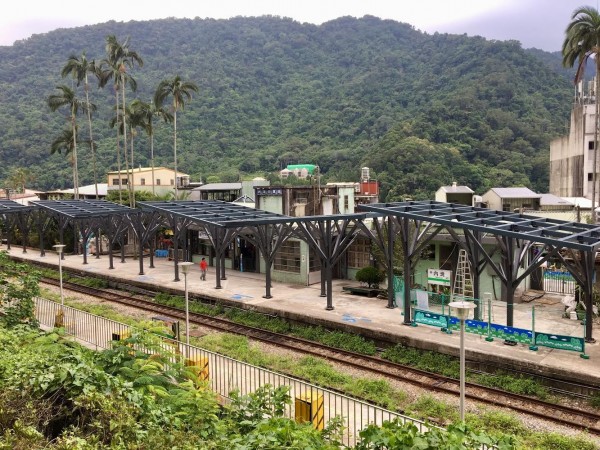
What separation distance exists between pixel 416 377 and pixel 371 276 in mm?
9329

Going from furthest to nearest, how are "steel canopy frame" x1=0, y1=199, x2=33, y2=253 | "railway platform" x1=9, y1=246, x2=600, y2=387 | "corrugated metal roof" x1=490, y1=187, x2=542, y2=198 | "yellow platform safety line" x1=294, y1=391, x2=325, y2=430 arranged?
"steel canopy frame" x1=0, y1=199, x2=33, y2=253
"corrugated metal roof" x1=490, y1=187, x2=542, y2=198
"railway platform" x1=9, y1=246, x2=600, y2=387
"yellow platform safety line" x1=294, y1=391, x2=325, y2=430

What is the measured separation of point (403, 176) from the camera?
62312mm

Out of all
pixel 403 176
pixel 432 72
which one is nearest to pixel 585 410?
pixel 403 176

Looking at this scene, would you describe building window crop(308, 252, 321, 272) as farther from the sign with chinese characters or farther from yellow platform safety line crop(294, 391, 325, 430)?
yellow platform safety line crop(294, 391, 325, 430)

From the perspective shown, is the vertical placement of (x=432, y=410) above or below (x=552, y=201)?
below

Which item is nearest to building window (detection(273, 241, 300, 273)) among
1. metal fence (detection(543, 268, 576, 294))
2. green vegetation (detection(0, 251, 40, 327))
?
metal fence (detection(543, 268, 576, 294))

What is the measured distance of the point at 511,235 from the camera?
14594 millimetres

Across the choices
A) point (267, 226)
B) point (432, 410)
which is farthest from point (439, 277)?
point (432, 410)

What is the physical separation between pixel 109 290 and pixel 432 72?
9656cm

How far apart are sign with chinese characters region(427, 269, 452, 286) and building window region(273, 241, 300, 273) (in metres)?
7.44

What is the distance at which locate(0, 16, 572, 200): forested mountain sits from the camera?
69.6 meters

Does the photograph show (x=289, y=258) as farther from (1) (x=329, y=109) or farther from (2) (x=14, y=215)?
(1) (x=329, y=109)

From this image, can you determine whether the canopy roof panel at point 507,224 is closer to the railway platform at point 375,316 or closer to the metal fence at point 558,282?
the railway platform at point 375,316

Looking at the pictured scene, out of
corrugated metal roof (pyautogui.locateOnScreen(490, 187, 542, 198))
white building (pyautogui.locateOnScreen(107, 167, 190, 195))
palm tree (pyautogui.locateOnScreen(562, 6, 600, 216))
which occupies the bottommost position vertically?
corrugated metal roof (pyautogui.locateOnScreen(490, 187, 542, 198))
